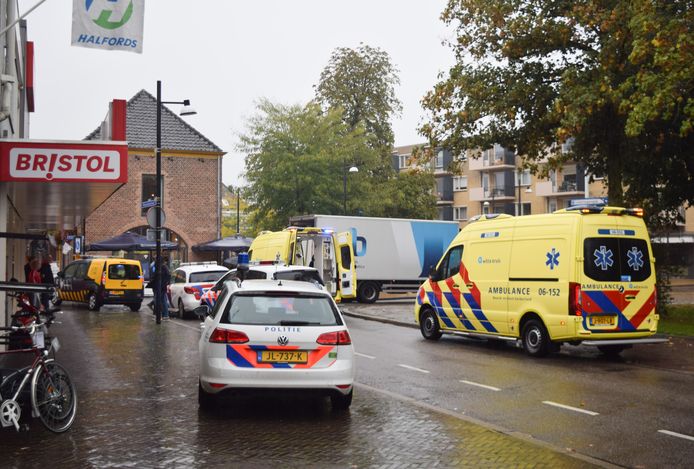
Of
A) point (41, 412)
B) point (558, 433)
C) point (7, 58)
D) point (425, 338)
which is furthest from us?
point (425, 338)

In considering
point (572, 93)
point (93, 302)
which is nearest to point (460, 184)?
point (93, 302)

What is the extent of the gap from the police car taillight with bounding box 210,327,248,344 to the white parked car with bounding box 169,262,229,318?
620 inches

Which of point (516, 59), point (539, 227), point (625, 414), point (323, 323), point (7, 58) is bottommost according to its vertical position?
point (625, 414)

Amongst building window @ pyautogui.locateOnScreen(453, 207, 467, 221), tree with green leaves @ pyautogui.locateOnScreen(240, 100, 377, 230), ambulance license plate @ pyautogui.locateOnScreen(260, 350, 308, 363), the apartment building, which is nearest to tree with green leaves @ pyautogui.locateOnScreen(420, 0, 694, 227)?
ambulance license plate @ pyautogui.locateOnScreen(260, 350, 308, 363)

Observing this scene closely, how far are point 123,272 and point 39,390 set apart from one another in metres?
21.7

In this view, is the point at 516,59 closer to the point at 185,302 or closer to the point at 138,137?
the point at 185,302

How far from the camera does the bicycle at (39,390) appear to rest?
7.23 m

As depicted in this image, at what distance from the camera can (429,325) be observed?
17609 millimetres

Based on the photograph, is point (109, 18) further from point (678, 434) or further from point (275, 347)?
point (678, 434)

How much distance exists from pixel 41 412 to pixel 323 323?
302 centimetres

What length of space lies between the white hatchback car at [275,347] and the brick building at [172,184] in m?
36.2

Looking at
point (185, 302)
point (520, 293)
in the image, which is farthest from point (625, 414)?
point (185, 302)

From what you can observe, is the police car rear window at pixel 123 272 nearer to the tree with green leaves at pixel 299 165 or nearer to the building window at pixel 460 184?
the tree with green leaves at pixel 299 165

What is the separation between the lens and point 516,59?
2127 centimetres
